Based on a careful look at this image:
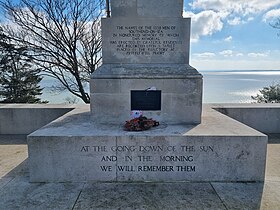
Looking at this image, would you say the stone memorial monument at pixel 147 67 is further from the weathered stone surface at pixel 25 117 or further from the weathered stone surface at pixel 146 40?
the weathered stone surface at pixel 25 117

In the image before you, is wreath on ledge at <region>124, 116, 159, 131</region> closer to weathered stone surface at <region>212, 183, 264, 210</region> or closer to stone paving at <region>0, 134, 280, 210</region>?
stone paving at <region>0, 134, 280, 210</region>

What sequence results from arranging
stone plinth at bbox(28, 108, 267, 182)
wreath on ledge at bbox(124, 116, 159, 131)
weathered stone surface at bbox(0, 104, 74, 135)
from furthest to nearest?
weathered stone surface at bbox(0, 104, 74, 135), wreath on ledge at bbox(124, 116, 159, 131), stone plinth at bbox(28, 108, 267, 182)

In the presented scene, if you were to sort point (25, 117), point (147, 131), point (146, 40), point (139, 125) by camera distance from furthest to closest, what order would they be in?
point (25, 117)
point (146, 40)
point (139, 125)
point (147, 131)


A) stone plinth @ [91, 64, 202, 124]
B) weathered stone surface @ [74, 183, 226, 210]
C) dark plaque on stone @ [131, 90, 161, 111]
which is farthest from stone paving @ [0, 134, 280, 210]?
dark plaque on stone @ [131, 90, 161, 111]

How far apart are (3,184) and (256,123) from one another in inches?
241

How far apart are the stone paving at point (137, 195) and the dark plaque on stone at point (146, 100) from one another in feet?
4.92

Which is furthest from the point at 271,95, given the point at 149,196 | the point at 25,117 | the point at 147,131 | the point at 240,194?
the point at 25,117

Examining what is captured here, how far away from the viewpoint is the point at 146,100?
429 centimetres

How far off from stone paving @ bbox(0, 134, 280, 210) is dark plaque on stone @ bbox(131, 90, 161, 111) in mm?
1500

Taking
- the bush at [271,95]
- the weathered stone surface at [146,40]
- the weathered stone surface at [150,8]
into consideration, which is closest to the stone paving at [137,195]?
the weathered stone surface at [146,40]

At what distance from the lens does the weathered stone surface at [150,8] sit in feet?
14.8

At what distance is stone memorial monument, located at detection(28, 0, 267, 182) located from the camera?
3.38m

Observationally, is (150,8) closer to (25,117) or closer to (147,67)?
(147,67)

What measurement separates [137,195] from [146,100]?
184 centimetres
